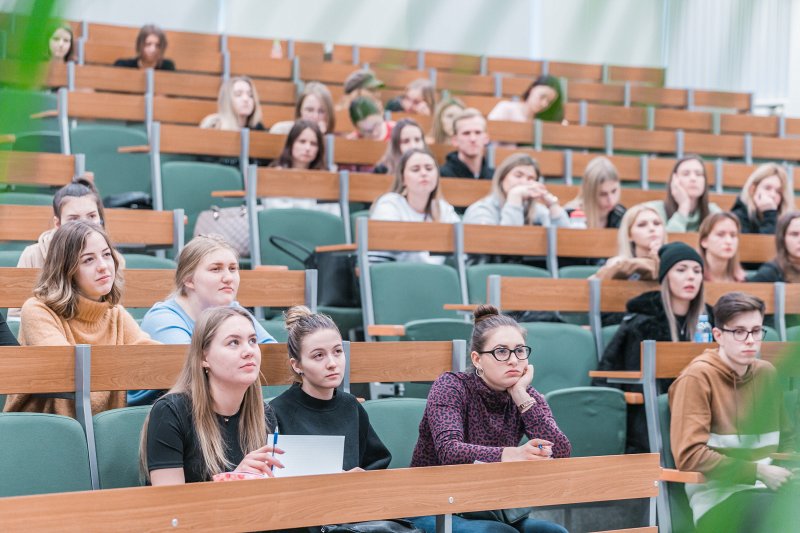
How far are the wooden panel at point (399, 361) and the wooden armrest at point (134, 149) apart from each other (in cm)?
238

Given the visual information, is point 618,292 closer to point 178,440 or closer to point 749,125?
point 178,440

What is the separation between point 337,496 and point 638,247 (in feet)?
9.16

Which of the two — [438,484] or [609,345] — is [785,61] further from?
[609,345]

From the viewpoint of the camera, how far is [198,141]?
491cm

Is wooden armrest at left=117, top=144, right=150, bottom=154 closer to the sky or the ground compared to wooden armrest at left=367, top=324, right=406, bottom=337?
closer to the sky

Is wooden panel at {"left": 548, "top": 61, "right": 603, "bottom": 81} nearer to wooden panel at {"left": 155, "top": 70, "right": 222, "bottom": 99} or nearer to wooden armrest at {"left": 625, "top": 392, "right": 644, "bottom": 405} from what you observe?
wooden armrest at {"left": 625, "top": 392, "right": 644, "bottom": 405}

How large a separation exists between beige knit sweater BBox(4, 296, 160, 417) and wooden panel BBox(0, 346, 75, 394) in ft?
0.36

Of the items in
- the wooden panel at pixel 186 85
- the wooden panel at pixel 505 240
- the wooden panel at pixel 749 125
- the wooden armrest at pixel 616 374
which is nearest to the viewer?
the wooden armrest at pixel 616 374

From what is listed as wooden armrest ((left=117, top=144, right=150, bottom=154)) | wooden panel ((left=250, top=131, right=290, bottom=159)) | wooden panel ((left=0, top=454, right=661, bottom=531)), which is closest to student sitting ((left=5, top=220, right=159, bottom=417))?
wooden panel ((left=0, top=454, right=661, bottom=531))

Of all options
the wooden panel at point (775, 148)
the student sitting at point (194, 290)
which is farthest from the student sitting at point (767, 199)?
the student sitting at point (194, 290)

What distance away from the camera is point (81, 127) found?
4.90 meters

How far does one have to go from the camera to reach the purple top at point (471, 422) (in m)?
2.47

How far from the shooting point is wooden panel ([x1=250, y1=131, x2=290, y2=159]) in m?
5.06

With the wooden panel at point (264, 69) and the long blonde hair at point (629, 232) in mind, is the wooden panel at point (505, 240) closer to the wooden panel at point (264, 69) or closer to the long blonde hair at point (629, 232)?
the long blonde hair at point (629, 232)
